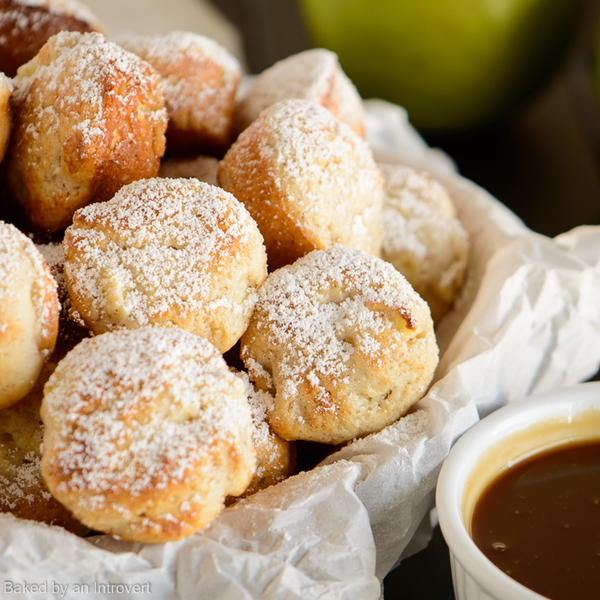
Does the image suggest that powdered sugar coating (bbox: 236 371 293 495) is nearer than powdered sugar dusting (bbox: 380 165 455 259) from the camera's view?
Yes

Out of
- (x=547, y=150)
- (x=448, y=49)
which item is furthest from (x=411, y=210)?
(x=547, y=150)

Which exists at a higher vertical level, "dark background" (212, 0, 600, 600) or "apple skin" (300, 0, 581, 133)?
"apple skin" (300, 0, 581, 133)

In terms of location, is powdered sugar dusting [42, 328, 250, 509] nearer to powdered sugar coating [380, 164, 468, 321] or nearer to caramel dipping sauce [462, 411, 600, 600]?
caramel dipping sauce [462, 411, 600, 600]

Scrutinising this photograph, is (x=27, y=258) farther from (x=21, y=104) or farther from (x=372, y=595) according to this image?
(x=372, y=595)

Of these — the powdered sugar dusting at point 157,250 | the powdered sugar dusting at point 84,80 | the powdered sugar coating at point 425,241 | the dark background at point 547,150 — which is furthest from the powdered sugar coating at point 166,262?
the dark background at point 547,150

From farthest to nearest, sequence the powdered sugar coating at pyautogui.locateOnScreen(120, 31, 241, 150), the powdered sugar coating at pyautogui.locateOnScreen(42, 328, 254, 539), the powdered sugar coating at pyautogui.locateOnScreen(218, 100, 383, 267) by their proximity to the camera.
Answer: the powdered sugar coating at pyautogui.locateOnScreen(120, 31, 241, 150) < the powdered sugar coating at pyautogui.locateOnScreen(218, 100, 383, 267) < the powdered sugar coating at pyautogui.locateOnScreen(42, 328, 254, 539)

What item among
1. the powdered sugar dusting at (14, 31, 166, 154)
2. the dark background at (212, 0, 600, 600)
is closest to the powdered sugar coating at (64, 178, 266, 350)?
the powdered sugar dusting at (14, 31, 166, 154)

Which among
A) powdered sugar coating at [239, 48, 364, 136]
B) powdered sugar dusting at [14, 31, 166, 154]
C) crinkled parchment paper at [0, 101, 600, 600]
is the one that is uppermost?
powdered sugar dusting at [14, 31, 166, 154]
